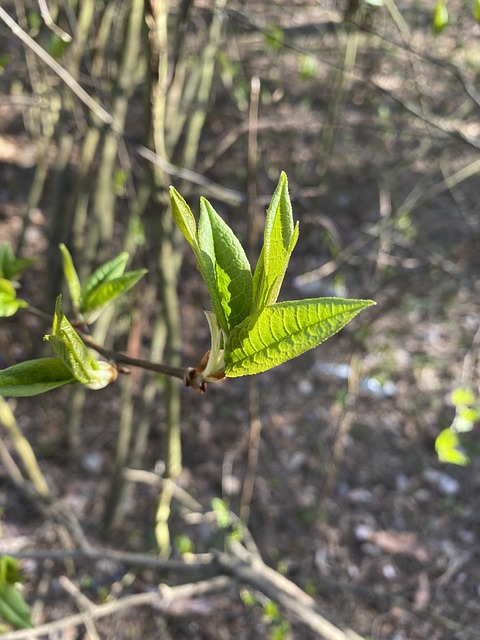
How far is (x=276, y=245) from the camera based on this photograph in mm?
353

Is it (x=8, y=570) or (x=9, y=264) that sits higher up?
(x=9, y=264)

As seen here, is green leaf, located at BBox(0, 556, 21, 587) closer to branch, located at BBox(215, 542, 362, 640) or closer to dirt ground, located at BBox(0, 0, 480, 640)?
branch, located at BBox(215, 542, 362, 640)

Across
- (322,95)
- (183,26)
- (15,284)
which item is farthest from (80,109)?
(322,95)

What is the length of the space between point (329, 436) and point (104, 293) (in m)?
2.34

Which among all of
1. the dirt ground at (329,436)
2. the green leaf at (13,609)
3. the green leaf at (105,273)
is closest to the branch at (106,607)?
the green leaf at (13,609)

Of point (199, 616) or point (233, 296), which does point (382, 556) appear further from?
point (233, 296)

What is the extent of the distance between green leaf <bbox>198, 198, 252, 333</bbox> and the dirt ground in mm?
1198

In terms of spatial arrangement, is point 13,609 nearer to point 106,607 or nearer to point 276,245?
point 106,607

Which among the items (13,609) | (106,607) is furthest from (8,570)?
(106,607)

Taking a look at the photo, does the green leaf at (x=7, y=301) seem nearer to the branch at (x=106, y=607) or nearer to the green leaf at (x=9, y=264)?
the green leaf at (x=9, y=264)

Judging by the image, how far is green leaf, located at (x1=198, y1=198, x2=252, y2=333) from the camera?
38 cm

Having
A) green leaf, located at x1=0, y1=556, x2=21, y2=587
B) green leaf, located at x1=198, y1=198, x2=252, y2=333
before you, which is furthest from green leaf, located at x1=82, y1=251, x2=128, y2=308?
green leaf, located at x1=0, y1=556, x2=21, y2=587

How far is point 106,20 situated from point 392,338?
88.0 inches

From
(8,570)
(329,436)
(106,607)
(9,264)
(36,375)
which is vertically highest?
(9,264)
